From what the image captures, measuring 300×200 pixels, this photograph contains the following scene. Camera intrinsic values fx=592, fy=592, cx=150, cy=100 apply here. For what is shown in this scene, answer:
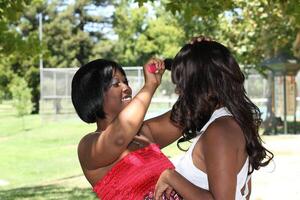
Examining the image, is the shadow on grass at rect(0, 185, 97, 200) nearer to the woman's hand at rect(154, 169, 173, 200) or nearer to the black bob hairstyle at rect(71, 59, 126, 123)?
the black bob hairstyle at rect(71, 59, 126, 123)

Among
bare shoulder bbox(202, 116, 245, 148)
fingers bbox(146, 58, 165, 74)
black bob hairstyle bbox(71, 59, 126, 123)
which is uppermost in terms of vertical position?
fingers bbox(146, 58, 165, 74)

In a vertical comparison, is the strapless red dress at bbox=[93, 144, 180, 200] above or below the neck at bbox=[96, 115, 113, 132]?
below

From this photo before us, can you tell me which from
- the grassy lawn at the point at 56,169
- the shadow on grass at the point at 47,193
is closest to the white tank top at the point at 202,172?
the grassy lawn at the point at 56,169

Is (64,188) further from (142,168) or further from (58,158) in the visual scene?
(142,168)

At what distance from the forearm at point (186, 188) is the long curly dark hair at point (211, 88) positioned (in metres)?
0.18

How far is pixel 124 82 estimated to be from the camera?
259cm

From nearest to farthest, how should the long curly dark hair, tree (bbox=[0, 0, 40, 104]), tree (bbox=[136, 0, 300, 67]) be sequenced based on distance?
the long curly dark hair → tree (bbox=[0, 0, 40, 104]) → tree (bbox=[136, 0, 300, 67])

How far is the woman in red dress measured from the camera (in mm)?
2336

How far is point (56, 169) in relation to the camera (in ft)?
45.6

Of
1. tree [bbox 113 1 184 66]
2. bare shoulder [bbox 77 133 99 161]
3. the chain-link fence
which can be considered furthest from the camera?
tree [bbox 113 1 184 66]

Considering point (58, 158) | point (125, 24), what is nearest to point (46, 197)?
point (58, 158)

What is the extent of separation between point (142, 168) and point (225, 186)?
62cm

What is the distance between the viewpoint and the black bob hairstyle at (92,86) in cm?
254

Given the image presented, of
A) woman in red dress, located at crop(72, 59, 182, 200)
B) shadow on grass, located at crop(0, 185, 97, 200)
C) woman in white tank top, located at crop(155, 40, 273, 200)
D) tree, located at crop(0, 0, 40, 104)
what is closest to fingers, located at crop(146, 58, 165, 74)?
woman in red dress, located at crop(72, 59, 182, 200)
